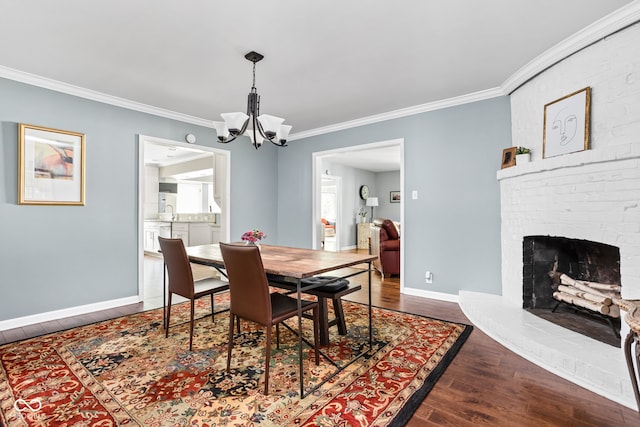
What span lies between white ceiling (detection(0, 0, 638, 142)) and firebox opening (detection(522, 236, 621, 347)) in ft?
5.65

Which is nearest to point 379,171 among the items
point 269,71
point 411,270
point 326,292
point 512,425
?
point 411,270

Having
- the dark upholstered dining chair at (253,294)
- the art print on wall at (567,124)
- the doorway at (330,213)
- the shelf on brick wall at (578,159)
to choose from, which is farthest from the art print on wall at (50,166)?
the doorway at (330,213)

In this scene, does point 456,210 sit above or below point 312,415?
above

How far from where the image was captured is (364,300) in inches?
150

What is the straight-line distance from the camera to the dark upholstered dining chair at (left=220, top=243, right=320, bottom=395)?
1824 millimetres

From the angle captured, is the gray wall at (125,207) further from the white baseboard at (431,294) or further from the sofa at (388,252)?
the sofa at (388,252)

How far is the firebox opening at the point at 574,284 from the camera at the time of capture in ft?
7.77

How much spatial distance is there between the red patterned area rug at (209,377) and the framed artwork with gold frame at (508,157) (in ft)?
5.69

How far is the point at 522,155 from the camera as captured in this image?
2984 millimetres

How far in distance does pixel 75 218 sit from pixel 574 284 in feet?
16.1

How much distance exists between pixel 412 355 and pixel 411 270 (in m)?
1.85

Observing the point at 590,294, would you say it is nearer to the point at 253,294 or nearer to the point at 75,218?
the point at 253,294

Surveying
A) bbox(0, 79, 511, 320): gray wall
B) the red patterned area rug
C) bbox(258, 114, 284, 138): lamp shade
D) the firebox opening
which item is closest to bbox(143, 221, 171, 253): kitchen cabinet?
bbox(0, 79, 511, 320): gray wall

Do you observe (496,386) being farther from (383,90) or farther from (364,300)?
(383,90)
